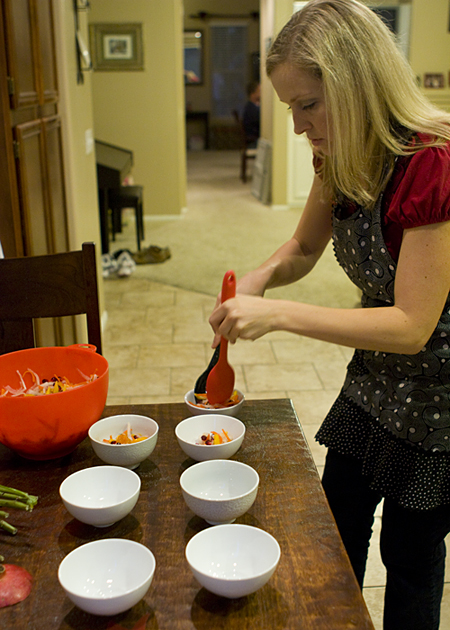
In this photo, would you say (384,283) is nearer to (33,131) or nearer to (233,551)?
(233,551)

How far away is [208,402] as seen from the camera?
1.24 m

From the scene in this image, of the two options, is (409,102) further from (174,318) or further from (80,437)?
(174,318)

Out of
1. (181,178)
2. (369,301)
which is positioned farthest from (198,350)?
(181,178)

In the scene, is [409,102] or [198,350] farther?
[198,350]

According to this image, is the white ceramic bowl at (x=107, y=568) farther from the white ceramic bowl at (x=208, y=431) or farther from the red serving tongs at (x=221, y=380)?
the red serving tongs at (x=221, y=380)

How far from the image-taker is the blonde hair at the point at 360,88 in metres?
1.02

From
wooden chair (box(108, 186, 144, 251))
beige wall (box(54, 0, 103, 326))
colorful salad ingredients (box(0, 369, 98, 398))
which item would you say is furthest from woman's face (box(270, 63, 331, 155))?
wooden chair (box(108, 186, 144, 251))

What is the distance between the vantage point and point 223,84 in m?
13.6

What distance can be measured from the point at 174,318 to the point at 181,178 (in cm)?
328

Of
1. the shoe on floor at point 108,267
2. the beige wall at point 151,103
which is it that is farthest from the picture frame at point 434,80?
the shoe on floor at point 108,267

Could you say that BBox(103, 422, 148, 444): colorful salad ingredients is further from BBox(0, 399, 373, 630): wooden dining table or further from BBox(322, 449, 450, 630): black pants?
BBox(322, 449, 450, 630): black pants

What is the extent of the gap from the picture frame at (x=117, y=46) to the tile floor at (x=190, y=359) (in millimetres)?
3154

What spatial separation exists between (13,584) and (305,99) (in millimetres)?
876

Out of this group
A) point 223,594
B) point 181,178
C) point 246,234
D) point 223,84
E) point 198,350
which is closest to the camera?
point 223,594
